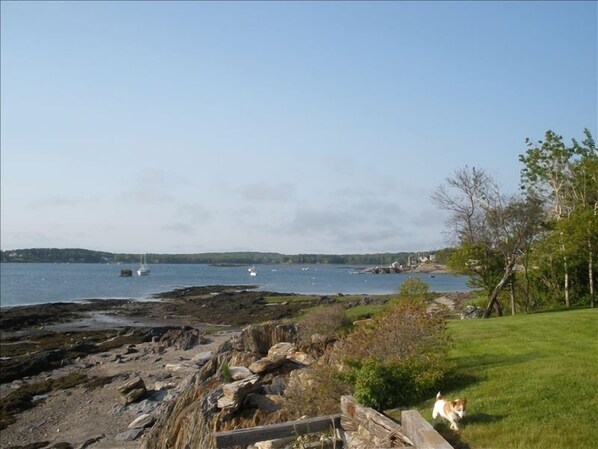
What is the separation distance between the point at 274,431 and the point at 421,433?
9.75 feet

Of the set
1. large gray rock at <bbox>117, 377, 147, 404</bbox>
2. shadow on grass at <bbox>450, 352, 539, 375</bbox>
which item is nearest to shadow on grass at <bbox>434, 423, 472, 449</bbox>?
shadow on grass at <bbox>450, 352, 539, 375</bbox>

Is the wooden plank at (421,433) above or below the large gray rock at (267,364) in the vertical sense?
Result: above

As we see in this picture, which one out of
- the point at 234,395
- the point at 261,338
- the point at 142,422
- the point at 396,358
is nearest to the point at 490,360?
the point at 396,358

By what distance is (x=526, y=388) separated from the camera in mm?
10312

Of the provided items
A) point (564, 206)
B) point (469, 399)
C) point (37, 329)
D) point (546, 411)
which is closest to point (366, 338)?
point (469, 399)

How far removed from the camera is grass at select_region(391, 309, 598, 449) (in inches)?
322

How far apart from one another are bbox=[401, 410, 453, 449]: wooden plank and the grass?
1.43 ft

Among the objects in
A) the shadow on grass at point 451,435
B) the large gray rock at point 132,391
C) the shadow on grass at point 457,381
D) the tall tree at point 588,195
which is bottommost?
the large gray rock at point 132,391

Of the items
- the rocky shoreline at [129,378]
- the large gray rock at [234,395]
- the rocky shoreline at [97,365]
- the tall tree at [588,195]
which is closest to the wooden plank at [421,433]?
the rocky shoreline at [129,378]

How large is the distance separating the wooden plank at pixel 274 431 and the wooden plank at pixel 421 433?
65.8 inches

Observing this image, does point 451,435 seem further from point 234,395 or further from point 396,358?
point 234,395

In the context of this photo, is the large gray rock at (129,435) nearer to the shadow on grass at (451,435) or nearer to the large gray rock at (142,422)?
the large gray rock at (142,422)

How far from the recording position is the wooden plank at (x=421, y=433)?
→ 25.6 ft

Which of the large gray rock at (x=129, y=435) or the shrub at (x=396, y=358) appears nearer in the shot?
the shrub at (x=396, y=358)
